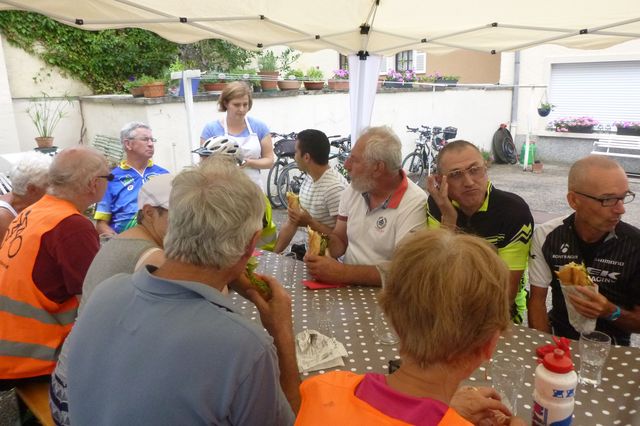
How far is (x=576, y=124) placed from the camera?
13398 mm

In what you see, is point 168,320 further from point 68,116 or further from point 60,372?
point 68,116

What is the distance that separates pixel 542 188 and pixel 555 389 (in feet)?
34.1

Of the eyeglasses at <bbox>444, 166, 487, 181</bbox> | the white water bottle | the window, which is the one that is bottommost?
the white water bottle

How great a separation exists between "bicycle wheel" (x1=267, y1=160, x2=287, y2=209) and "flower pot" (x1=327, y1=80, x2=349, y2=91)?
2662 millimetres

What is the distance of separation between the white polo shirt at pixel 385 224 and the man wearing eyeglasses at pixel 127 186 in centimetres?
196

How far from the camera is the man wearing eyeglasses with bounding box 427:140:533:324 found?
8.88ft

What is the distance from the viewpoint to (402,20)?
4.53 meters

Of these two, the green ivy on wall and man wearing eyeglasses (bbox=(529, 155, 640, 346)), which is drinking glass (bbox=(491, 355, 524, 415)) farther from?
the green ivy on wall

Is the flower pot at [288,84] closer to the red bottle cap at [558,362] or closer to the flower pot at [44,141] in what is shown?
the flower pot at [44,141]

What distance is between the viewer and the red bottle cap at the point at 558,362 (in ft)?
4.68

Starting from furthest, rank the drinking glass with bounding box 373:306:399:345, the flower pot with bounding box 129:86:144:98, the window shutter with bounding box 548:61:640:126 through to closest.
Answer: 1. the window shutter with bounding box 548:61:640:126
2. the flower pot with bounding box 129:86:144:98
3. the drinking glass with bounding box 373:306:399:345

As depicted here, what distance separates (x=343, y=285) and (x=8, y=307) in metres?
1.75

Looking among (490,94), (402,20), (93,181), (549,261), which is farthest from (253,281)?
(490,94)

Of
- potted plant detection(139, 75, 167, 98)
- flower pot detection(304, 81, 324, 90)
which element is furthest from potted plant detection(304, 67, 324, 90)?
potted plant detection(139, 75, 167, 98)
